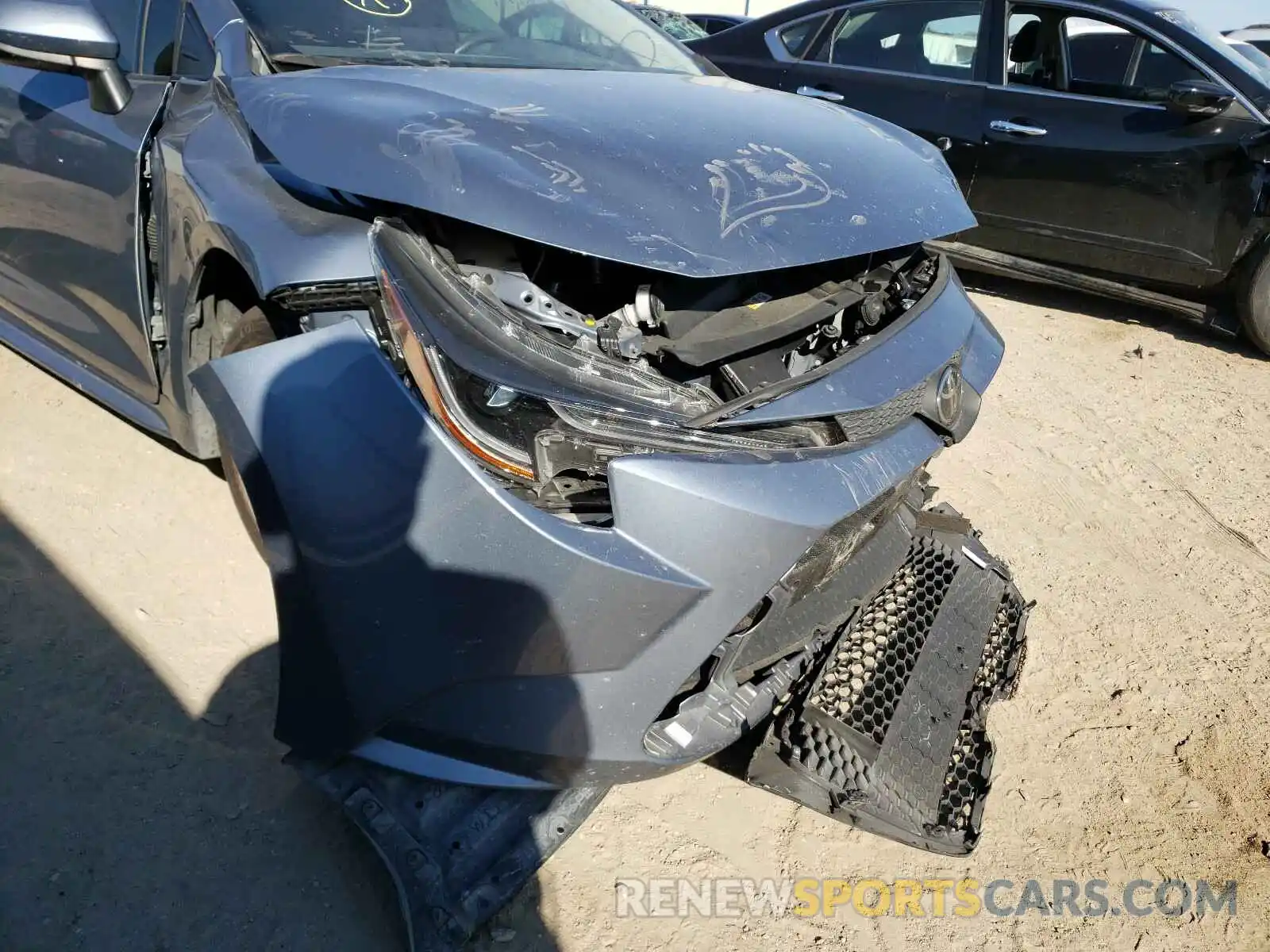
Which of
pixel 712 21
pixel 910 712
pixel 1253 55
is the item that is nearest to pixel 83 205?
pixel 910 712

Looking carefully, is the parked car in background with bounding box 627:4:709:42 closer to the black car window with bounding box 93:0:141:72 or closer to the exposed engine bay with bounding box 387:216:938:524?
the black car window with bounding box 93:0:141:72

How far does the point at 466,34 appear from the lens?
2590mm

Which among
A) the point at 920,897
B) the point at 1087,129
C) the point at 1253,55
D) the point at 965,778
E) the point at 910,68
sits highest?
the point at 1253,55

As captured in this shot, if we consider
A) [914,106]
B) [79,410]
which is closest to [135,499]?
[79,410]

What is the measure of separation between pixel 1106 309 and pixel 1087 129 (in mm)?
1087

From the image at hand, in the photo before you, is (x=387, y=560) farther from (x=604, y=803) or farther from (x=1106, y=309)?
(x=1106, y=309)

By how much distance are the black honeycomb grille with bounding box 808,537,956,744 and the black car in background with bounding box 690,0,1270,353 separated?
115 inches

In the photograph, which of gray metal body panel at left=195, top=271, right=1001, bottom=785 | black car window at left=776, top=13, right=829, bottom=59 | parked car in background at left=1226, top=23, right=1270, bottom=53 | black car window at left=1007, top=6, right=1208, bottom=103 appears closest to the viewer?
gray metal body panel at left=195, top=271, right=1001, bottom=785

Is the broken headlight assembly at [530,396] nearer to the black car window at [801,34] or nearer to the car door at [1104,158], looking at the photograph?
the car door at [1104,158]

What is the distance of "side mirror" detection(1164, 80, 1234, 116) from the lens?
4.34 metres

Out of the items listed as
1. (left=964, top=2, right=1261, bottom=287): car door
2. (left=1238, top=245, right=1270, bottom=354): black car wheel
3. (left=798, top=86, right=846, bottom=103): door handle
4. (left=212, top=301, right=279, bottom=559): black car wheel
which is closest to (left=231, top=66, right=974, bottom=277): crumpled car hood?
(left=212, top=301, right=279, bottom=559): black car wheel

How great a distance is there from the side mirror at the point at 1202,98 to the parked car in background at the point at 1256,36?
194 inches

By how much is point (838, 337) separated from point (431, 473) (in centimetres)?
106

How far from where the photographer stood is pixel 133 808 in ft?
6.14
